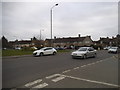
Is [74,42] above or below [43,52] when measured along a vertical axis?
above

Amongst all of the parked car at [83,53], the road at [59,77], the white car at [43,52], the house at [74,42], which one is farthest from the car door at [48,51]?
the house at [74,42]

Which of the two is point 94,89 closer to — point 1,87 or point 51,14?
point 1,87

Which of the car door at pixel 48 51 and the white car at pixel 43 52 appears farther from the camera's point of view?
the car door at pixel 48 51

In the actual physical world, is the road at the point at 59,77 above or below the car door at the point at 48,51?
below

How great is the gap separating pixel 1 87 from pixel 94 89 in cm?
357

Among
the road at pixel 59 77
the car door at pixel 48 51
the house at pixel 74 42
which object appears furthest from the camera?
the house at pixel 74 42

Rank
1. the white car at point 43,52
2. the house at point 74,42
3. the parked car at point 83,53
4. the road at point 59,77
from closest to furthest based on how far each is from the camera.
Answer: the road at point 59,77, the parked car at point 83,53, the white car at point 43,52, the house at point 74,42

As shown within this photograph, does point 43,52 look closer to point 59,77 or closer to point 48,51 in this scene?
point 48,51

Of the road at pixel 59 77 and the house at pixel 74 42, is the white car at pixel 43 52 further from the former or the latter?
the house at pixel 74 42

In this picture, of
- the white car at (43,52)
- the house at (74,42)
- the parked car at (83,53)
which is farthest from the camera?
the house at (74,42)

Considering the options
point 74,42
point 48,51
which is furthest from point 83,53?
point 74,42

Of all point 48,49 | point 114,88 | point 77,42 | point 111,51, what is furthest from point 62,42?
point 114,88

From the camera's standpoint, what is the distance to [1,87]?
19.4 feet

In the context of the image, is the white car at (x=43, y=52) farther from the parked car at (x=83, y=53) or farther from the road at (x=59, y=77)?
the road at (x=59, y=77)
